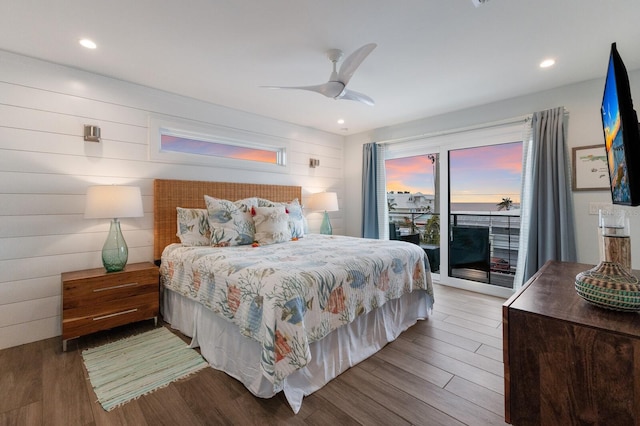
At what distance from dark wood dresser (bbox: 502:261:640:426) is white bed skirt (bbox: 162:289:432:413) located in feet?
3.87

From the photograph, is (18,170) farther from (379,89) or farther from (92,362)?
(379,89)

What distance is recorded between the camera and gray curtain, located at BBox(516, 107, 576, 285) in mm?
3045

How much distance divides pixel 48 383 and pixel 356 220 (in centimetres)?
429

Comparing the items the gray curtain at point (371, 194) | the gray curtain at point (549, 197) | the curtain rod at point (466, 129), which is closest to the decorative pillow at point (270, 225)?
the gray curtain at point (371, 194)

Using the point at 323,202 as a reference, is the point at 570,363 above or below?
below

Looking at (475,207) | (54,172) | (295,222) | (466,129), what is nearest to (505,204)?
(475,207)

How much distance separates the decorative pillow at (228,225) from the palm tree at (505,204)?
3.26m

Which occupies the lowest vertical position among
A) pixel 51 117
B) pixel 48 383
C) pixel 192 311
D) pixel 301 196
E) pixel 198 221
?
pixel 48 383

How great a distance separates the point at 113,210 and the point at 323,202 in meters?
2.78

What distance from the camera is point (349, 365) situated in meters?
2.11

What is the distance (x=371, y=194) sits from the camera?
485 cm

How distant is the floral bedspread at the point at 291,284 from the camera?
164 centimetres

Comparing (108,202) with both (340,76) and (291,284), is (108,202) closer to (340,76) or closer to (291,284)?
(291,284)

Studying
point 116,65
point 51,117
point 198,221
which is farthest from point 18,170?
point 198,221
